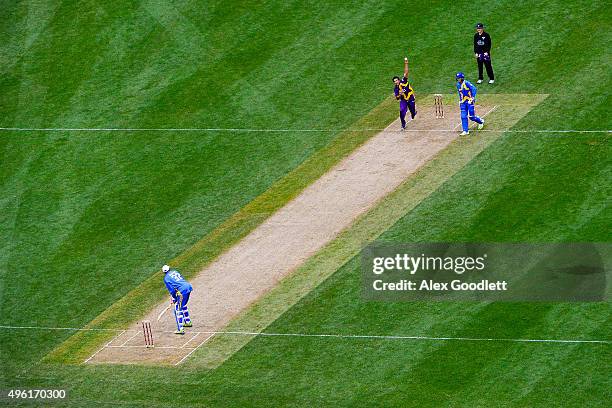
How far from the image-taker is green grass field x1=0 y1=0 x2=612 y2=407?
40125 millimetres

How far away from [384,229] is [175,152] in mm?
9660

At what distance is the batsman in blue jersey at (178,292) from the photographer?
1657 inches

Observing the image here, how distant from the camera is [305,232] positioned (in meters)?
47.1

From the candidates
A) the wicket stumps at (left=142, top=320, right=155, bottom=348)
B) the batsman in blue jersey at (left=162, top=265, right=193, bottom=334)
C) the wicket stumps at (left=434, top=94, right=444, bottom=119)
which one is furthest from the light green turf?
the wicket stumps at (left=142, top=320, right=155, bottom=348)

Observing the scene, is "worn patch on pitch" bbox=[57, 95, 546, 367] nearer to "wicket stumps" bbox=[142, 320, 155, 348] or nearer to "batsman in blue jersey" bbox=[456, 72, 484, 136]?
"wicket stumps" bbox=[142, 320, 155, 348]

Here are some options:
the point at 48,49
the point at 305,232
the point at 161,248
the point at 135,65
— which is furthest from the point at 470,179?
the point at 48,49

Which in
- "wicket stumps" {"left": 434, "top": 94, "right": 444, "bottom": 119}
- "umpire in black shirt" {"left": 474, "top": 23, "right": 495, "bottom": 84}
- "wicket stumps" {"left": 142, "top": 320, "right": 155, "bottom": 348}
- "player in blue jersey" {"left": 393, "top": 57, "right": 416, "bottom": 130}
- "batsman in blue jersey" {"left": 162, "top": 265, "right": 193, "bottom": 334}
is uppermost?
"umpire in black shirt" {"left": 474, "top": 23, "right": 495, "bottom": 84}

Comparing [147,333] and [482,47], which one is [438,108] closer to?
[482,47]

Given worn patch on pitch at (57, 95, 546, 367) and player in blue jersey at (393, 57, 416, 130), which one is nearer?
worn patch on pitch at (57, 95, 546, 367)

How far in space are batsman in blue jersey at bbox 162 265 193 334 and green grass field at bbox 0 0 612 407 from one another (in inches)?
82.9

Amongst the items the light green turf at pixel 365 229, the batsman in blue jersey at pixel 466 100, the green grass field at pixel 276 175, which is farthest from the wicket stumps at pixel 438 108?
the batsman in blue jersey at pixel 466 100

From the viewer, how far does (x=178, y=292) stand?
42156 mm

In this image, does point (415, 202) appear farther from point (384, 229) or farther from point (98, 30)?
point (98, 30)

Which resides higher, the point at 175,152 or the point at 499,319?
the point at 175,152
